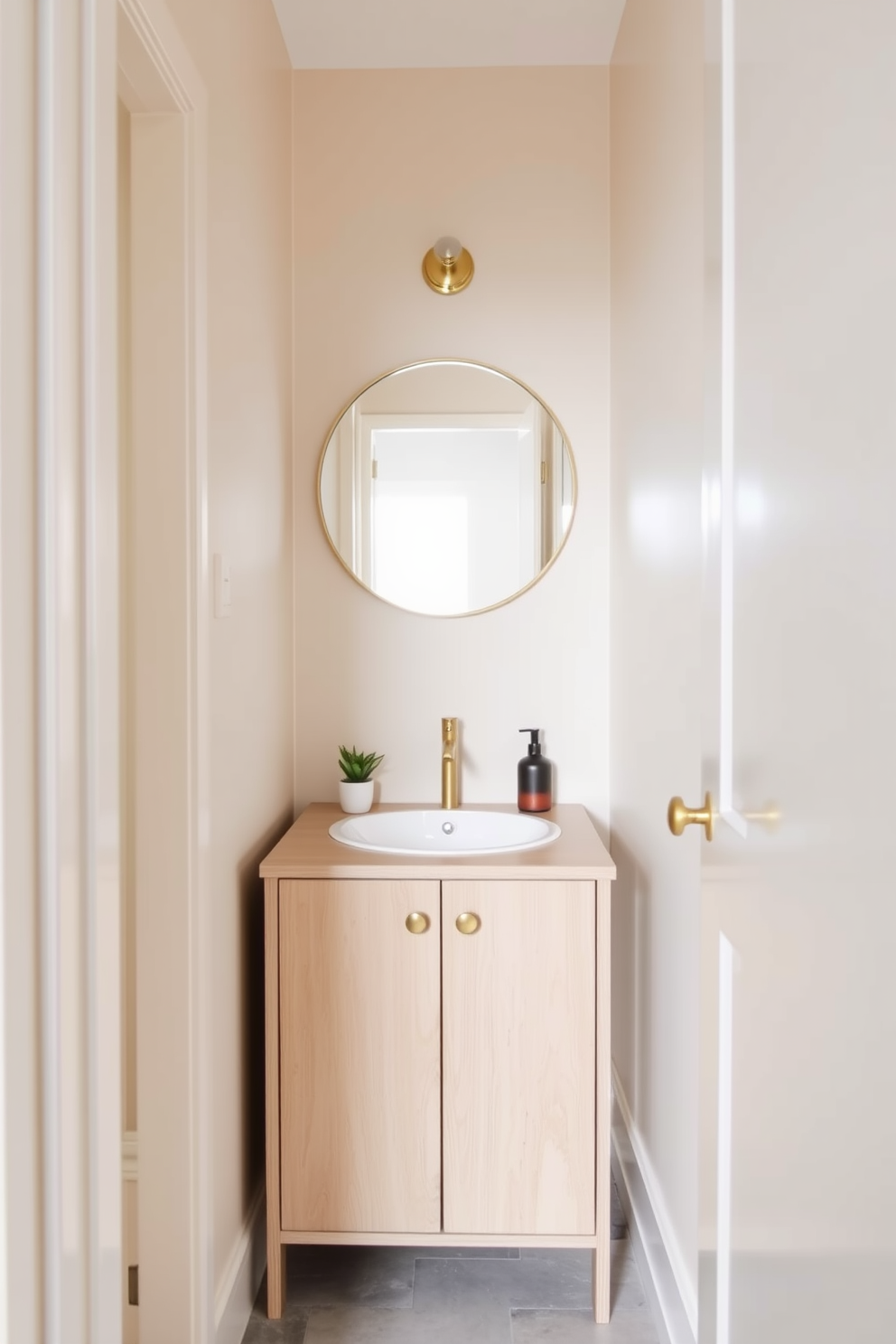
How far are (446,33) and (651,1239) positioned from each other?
8.23 ft

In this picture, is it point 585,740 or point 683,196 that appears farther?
point 585,740

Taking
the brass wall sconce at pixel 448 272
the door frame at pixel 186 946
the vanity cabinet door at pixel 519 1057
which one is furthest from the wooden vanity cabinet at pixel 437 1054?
the brass wall sconce at pixel 448 272

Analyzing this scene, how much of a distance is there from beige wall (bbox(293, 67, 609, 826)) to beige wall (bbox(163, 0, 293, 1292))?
13cm

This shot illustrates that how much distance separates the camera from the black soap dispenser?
7.36 ft

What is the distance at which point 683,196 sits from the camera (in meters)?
1.53

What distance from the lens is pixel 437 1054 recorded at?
1765 mm

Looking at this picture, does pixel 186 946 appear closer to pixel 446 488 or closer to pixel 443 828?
pixel 443 828

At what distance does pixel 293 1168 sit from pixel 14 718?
4.38 ft

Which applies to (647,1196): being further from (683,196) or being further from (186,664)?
(683,196)

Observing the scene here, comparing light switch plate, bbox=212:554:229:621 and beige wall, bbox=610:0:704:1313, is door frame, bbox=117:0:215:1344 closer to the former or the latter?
light switch plate, bbox=212:554:229:621

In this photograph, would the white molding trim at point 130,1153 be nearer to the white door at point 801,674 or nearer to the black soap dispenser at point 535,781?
the black soap dispenser at point 535,781

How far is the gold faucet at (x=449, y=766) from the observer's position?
2.25 meters

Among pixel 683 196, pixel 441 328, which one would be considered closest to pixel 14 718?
pixel 683 196

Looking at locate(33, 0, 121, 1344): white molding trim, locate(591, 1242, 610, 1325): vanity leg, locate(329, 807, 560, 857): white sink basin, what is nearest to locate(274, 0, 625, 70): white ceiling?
locate(33, 0, 121, 1344): white molding trim
